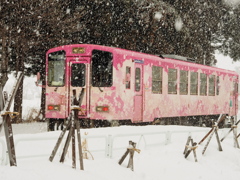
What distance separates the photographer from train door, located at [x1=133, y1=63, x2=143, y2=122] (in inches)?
556

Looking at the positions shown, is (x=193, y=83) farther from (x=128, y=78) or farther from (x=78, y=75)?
(x=78, y=75)

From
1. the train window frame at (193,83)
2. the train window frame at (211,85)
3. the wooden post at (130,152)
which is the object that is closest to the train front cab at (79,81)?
the wooden post at (130,152)

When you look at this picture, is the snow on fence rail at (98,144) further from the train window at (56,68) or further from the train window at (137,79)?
the train window at (56,68)

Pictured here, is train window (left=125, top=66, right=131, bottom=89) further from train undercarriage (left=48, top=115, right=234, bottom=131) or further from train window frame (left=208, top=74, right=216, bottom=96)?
train window frame (left=208, top=74, right=216, bottom=96)

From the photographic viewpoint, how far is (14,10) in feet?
48.6

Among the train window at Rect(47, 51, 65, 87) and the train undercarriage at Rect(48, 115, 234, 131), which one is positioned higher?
the train window at Rect(47, 51, 65, 87)

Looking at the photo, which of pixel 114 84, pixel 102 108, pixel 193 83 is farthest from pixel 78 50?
pixel 193 83

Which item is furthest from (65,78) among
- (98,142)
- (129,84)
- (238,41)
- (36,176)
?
(238,41)

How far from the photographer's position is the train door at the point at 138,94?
46.3 ft

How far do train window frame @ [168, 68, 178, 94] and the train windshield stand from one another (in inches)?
174

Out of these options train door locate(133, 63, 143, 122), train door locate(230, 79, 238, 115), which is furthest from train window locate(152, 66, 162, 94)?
train door locate(230, 79, 238, 115)

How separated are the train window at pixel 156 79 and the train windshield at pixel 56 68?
11.0 feet

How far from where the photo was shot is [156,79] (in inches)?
603

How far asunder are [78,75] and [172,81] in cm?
434
